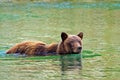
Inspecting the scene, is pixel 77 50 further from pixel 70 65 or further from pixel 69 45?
pixel 70 65

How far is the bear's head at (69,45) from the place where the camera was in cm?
1639

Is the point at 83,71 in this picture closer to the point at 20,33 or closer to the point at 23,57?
the point at 23,57

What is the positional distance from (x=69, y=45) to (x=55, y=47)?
54 cm

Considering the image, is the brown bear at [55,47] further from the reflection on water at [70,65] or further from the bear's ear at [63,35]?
the reflection on water at [70,65]

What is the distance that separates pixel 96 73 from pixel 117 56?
314cm

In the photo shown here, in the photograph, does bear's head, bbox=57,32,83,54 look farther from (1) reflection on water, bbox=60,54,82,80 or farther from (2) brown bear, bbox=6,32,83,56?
(1) reflection on water, bbox=60,54,82,80

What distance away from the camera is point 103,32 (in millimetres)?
25984

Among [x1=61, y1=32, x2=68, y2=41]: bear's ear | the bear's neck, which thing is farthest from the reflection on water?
[x1=61, y1=32, x2=68, y2=41]: bear's ear

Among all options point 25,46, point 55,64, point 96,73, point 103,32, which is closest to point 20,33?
point 103,32

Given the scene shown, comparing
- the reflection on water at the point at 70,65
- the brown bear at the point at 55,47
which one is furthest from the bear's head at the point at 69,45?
the reflection on water at the point at 70,65

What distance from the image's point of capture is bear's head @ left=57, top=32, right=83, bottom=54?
645 inches

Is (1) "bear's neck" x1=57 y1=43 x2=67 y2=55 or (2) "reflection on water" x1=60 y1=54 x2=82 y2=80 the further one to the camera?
(1) "bear's neck" x1=57 y1=43 x2=67 y2=55

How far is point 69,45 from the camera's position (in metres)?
16.6

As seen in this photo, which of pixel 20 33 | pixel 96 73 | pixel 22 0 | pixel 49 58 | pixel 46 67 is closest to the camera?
pixel 96 73
